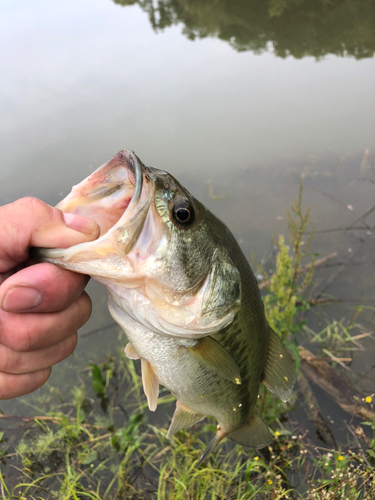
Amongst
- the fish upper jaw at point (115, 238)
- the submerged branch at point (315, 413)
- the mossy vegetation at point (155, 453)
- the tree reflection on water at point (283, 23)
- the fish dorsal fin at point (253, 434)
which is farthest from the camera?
the tree reflection on water at point (283, 23)

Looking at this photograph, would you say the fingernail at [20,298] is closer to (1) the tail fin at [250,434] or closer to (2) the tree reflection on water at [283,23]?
(1) the tail fin at [250,434]

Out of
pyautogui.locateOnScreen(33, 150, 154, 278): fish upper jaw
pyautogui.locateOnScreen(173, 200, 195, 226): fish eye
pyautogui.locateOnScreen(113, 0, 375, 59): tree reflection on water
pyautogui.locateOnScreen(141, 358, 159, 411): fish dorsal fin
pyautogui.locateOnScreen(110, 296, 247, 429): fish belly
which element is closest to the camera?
pyautogui.locateOnScreen(33, 150, 154, 278): fish upper jaw

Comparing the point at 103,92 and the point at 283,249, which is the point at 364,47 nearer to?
the point at 103,92

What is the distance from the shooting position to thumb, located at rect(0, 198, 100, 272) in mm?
1089

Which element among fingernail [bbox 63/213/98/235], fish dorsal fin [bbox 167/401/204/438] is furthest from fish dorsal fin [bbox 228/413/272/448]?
fingernail [bbox 63/213/98/235]

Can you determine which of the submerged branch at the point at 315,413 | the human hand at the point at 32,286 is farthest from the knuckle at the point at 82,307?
the submerged branch at the point at 315,413

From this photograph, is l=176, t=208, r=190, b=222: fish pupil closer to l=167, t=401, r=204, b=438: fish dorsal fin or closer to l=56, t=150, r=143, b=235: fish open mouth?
l=56, t=150, r=143, b=235: fish open mouth

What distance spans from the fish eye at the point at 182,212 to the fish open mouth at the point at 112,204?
114 millimetres

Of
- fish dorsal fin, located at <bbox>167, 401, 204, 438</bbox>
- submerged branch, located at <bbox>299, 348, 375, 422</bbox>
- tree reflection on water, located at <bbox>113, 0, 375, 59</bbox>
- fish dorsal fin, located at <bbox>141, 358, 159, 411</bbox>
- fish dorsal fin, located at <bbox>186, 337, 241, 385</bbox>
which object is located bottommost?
submerged branch, located at <bbox>299, 348, 375, 422</bbox>

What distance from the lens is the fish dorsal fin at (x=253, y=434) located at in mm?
1817

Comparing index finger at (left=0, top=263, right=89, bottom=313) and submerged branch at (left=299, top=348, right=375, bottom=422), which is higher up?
index finger at (left=0, top=263, right=89, bottom=313)

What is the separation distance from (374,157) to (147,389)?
5.77 m

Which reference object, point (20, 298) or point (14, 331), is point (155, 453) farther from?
point (20, 298)

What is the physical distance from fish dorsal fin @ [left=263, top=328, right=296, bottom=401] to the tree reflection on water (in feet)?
32.3
